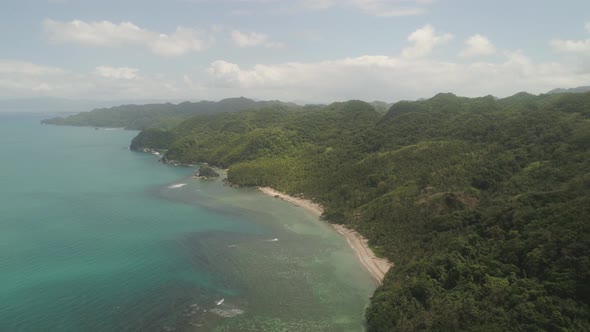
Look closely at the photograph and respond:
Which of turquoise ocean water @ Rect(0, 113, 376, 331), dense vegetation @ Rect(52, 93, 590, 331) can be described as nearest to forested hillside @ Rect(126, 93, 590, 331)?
dense vegetation @ Rect(52, 93, 590, 331)

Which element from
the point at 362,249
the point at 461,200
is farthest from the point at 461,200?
the point at 362,249

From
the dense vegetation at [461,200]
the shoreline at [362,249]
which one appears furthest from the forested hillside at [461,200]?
the shoreline at [362,249]

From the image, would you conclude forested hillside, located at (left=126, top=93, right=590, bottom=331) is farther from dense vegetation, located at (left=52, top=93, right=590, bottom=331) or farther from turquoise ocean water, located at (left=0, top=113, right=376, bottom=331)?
turquoise ocean water, located at (left=0, top=113, right=376, bottom=331)

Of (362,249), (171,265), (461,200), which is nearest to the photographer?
(171,265)

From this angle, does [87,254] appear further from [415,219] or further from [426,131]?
[426,131]

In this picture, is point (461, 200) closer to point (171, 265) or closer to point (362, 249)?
point (362, 249)

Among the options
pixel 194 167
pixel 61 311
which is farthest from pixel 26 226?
pixel 194 167

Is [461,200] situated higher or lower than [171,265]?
higher
